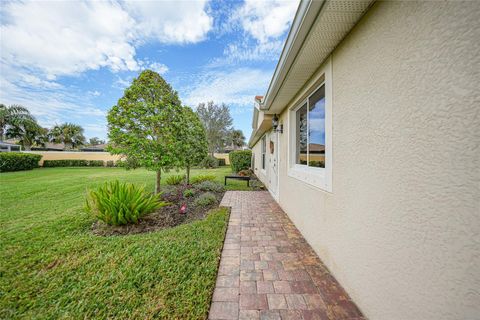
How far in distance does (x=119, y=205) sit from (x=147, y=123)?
260cm

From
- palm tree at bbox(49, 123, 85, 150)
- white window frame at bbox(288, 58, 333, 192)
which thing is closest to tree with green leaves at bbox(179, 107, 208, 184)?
white window frame at bbox(288, 58, 333, 192)

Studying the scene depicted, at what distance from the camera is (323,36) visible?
2215mm

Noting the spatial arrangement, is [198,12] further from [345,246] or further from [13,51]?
[13,51]

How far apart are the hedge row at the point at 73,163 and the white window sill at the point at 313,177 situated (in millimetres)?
30535

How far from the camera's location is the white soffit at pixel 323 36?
1780mm

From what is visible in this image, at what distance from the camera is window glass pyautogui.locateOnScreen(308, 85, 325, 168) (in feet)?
10.3

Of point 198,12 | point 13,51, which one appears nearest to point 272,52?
point 198,12

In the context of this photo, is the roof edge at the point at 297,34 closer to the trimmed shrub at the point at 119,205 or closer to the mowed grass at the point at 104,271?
the mowed grass at the point at 104,271

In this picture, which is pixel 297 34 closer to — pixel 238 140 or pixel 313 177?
pixel 313 177

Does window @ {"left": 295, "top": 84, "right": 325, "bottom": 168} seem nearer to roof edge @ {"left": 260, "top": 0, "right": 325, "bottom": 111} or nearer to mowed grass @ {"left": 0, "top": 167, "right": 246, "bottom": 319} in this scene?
roof edge @ {"left": 260, "top": 0, "right": 325, "bottom": 111}

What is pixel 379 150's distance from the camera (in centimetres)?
163

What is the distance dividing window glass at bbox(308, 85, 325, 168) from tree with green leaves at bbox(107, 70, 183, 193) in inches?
159

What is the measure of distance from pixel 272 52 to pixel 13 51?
14045 mm

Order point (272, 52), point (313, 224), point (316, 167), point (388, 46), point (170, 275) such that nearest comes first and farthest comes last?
point (388, 46) → point (170, 275) → point (313, 224) → point (316, 167) → point (272, 52)
